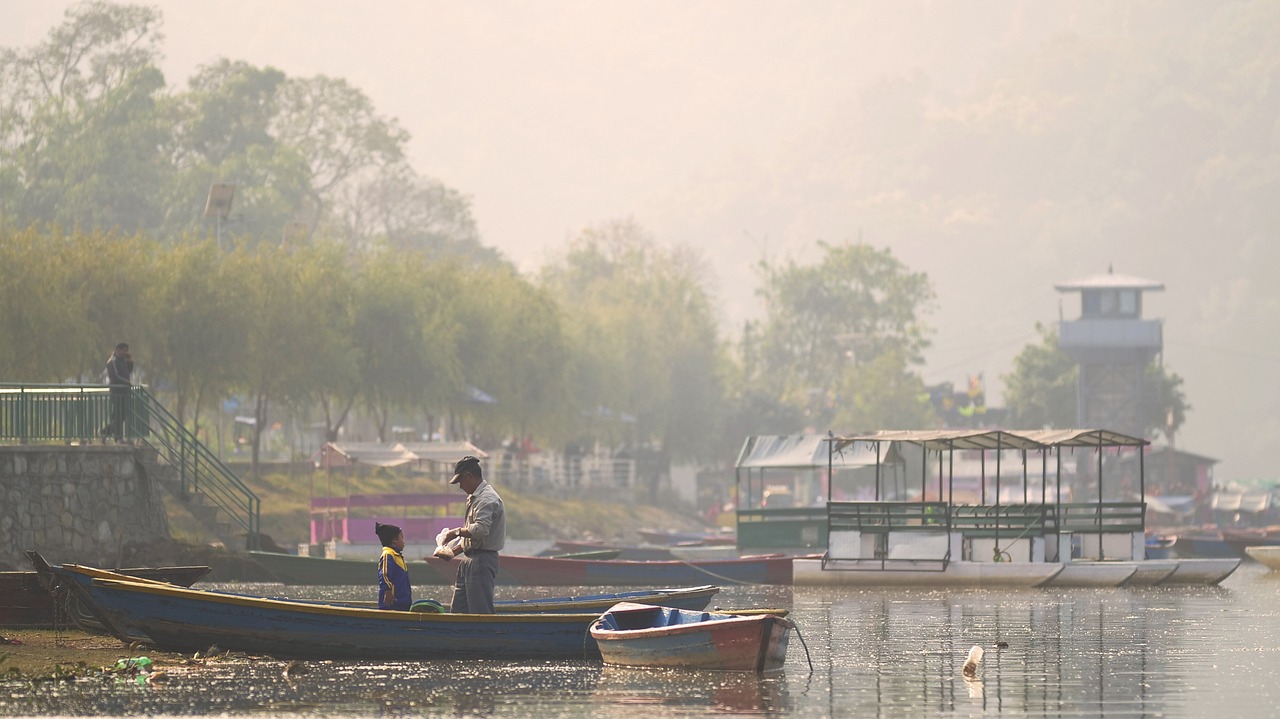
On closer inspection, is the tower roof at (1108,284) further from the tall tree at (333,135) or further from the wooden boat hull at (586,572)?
the wooden boat hull at (586,572)

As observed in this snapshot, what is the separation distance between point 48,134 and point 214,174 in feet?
29.3

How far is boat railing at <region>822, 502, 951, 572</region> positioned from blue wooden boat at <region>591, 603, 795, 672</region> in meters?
17.4

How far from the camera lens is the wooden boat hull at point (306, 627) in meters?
21.2

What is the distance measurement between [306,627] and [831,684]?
6107 mm

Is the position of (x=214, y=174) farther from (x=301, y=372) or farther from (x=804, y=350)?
(x=804, y=350)

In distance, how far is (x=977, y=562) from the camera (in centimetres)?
3816

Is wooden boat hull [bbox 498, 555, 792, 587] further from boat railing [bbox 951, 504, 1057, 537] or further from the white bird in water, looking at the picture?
the white bird in water

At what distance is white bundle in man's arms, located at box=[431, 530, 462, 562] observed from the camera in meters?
21.0

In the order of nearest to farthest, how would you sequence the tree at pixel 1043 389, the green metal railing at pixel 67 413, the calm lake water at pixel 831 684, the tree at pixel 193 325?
the calm lake water at pixel 831 684 < the green metal railing at pixel 67 413 < the tree at pixel 193 325 < the tree at pixel 1043 389

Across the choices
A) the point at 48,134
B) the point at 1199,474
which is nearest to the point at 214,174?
the point at 48,134

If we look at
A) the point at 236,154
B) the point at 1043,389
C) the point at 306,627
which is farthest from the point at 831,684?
the point at 1043,389

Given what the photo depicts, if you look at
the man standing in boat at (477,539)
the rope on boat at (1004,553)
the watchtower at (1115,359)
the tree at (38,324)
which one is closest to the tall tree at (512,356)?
the tree at (38,324)

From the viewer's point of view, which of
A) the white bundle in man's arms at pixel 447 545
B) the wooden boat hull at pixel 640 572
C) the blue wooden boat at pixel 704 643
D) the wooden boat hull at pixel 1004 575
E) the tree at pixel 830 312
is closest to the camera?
the blue wooden boat at pixel 704 643

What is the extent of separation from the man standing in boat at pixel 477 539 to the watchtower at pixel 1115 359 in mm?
102506
